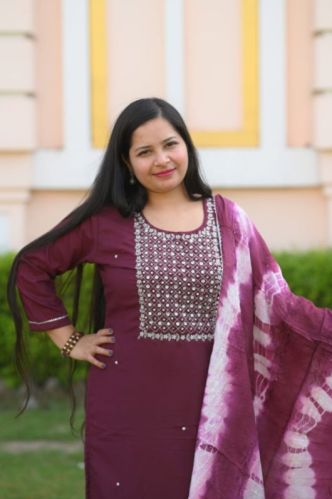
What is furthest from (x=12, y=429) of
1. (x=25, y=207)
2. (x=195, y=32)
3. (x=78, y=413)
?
(x=195, y=32)

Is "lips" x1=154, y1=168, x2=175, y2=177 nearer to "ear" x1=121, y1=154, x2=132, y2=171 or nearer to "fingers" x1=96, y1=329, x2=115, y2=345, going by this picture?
"ear" x1=121, y1=154, x2=132, y2=171

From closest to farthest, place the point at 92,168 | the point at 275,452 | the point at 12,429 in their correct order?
the point at 275,452
the point at 12,429
the point at 92,168

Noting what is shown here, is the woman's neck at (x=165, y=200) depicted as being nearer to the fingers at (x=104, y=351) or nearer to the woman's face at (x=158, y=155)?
the woman's face at (x=158, y=155)

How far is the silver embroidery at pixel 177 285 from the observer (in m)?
3.40

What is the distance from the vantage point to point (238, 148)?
7473mm

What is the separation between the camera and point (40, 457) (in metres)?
5.85

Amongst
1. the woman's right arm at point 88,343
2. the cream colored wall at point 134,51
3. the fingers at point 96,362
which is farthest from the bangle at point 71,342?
the cream colored wall at point 134,51

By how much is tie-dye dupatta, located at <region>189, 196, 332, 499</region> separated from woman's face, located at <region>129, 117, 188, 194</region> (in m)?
0.22

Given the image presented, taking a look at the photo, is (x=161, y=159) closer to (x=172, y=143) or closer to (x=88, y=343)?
(x=172, y=143)

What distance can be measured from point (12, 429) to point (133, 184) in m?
3.31

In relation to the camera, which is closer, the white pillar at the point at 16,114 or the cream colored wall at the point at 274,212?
the white pillar at the point at 16,114

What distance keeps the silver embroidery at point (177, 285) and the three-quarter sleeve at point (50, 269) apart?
198 millimetres

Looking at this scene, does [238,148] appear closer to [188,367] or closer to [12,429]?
[12,429]

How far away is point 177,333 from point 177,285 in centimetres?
15
